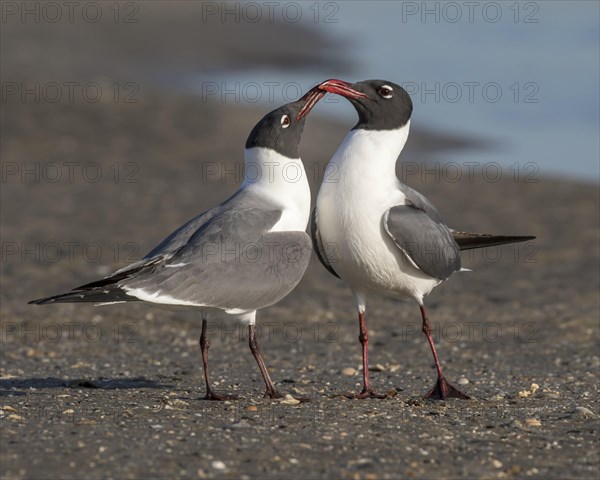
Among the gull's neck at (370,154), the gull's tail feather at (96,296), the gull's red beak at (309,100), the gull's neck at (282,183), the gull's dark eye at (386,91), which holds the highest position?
the gull's dark eye at (386,91)

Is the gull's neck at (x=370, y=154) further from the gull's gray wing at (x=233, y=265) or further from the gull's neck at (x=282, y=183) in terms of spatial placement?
the gull's gray wing at (x=233, y=265)

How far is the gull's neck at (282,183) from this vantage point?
7.85 meters

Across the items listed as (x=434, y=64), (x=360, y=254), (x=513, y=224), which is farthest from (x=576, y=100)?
(x=360, y=254)

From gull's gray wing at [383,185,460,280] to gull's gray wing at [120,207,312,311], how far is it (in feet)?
1.97

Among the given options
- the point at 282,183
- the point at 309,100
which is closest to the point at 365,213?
the point at 282,183

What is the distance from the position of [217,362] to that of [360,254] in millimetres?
2779

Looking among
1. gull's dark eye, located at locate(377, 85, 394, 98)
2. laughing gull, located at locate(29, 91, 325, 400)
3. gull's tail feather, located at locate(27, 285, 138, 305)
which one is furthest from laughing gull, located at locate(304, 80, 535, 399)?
gull's tail feather, located at locate(27, 285, 138, 305)

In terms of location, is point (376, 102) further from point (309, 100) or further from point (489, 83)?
point (489, 83)

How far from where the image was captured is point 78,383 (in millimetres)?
8547

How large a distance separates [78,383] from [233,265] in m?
1.82

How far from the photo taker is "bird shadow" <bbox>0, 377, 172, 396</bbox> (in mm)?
8414

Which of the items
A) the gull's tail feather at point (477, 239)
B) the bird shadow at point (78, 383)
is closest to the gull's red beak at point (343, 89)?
the gull's tail feather at point (477, 239)

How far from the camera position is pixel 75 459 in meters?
5.91

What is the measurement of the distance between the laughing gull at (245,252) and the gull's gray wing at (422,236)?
1.99 ft
